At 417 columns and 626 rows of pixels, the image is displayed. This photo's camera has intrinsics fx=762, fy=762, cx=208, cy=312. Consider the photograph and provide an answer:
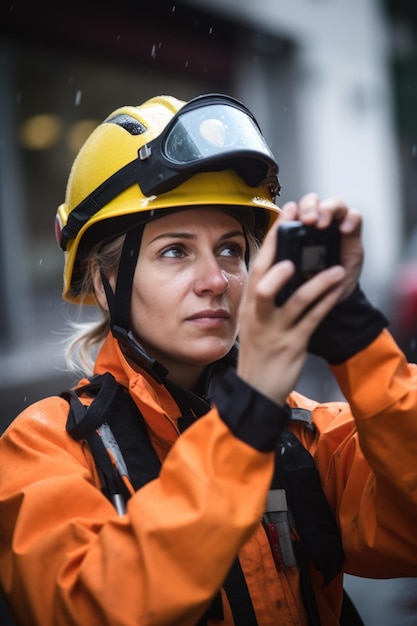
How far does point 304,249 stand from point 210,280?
65 cm

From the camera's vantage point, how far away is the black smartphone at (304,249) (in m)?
1.54

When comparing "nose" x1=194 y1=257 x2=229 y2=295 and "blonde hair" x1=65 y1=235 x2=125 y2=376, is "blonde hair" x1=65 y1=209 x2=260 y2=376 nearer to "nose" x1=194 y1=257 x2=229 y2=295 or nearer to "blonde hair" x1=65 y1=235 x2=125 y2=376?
"blonde hair" x1=65 y1=235 x2=125 y2=376

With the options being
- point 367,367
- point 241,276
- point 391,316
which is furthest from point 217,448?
point 391,316

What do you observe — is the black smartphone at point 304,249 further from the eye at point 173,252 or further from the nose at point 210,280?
the eye at point 173,252

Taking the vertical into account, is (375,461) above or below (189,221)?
below

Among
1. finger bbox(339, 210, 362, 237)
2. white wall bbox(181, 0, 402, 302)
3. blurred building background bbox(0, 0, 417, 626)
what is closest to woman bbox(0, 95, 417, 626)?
finger bbox(339, 210, 362, 237)

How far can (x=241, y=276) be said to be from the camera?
2314mm

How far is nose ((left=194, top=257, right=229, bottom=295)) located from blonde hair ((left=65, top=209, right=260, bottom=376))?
242mm

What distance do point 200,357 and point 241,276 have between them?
0.29m

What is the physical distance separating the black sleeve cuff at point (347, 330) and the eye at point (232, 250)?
2.24 ft

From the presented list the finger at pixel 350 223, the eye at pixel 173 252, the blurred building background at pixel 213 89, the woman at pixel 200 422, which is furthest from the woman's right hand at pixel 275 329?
the blurred building background at pixel 213 89

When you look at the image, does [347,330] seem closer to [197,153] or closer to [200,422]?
[200,422]

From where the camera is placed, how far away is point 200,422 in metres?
1.58

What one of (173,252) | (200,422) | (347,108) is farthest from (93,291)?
(347,108)
